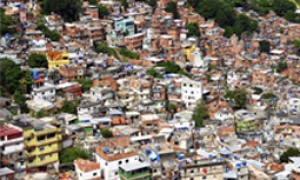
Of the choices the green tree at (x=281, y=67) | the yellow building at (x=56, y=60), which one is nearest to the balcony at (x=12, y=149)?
the yellow building at (x=56, y=60)

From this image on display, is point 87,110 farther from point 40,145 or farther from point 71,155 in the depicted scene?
point 40,145

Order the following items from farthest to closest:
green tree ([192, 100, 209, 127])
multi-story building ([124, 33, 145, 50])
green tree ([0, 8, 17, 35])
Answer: multi-story building ([124, 33, 145, 50]) < green tree ([0, 8, 17, 35]) < green tree ([192, 100, 209, 127])

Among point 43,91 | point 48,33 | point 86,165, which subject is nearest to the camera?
point 86,165

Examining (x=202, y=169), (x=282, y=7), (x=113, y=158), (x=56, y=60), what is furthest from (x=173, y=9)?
(x=113, y=158)

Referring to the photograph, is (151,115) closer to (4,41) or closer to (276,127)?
(276,127)

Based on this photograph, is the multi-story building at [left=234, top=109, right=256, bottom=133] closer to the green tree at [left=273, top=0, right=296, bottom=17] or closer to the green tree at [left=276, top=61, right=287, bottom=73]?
the green tree at [left=276, top=61, right=287, bottom=73]

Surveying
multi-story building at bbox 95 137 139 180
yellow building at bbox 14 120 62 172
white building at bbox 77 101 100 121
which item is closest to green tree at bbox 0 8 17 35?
white building at bbox 77 101 100 121
